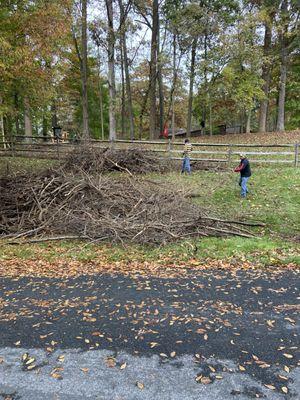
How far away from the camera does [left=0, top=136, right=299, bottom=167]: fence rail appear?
1514 centimetres

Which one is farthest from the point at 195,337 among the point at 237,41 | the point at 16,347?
the point at 237,41

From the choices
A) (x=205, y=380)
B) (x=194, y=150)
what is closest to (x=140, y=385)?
(x=205, y=380)

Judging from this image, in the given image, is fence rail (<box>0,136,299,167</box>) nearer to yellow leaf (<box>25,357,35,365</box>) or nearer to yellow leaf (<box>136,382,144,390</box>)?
yellow leaf (<box>25,357,35,365</box>)

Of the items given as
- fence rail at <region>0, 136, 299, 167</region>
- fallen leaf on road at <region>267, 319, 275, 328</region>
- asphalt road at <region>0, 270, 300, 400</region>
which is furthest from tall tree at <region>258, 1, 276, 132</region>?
fallen leaf on road at <region>267, 319, 275, 328</region>

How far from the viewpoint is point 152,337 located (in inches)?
172

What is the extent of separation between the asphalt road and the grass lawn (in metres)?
1.09

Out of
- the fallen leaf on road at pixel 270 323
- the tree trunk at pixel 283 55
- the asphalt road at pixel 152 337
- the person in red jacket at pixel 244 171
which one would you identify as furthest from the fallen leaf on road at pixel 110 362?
the tree trunk at pixel 283 55

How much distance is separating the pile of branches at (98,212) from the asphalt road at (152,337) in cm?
233

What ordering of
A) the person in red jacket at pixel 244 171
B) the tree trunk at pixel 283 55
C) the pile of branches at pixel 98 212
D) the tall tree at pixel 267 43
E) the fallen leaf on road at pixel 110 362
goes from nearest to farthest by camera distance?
the fallen leaf on road at pixel 110 362, the pile of branches at pixel 98 212, the person in red jacket at pixel 244 171, the tall tree at pixel 267 43, the tree trunk at pixel 283 55

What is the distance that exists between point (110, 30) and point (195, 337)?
849 inches

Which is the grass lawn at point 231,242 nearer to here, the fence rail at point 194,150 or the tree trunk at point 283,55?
the fence rail at point 194,150

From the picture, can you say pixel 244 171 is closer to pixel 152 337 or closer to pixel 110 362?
pixel 152 337

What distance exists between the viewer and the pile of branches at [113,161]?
43.4ft

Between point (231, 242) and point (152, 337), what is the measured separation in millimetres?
4138
